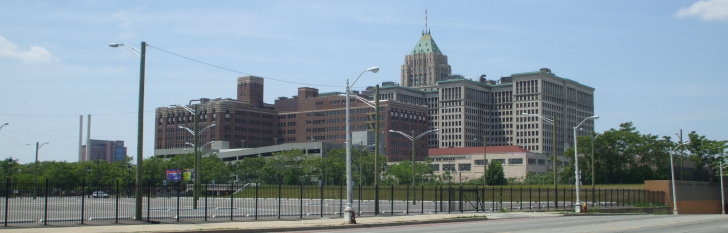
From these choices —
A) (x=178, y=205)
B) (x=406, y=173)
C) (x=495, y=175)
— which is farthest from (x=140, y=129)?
(x=406, y=173)

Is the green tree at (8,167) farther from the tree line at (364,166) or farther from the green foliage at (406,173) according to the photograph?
the green foliage at (406,173)

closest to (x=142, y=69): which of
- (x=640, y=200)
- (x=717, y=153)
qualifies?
(x=640, y=200)

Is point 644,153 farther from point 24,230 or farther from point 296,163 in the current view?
point 24,230

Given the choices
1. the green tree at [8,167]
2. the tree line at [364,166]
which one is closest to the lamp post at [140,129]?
the tree line at [364,166]

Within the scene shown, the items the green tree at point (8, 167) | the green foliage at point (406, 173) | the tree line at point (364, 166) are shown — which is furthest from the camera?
the green foliage at point (406, 173)

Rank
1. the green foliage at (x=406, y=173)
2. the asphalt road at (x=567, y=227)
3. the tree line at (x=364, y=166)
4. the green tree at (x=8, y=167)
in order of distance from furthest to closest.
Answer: the green foliage at (x=406, y=173) → the green tree at (x=8, y=167) → the tree line at (x=364, y=166) → the asphalt road at (x=567, y=227)

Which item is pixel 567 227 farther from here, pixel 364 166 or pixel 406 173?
pixel 406 173

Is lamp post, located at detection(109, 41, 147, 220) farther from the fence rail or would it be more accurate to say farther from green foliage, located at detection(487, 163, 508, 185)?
green foliage, located at detection(487, 163, 508, 185)

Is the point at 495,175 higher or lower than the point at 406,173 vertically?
lower

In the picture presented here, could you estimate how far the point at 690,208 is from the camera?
273 feet

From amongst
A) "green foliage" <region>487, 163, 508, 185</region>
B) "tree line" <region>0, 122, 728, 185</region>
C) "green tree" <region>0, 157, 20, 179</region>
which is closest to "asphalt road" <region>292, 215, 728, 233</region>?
"tree line" <region>0, 122, 728, 185</region>

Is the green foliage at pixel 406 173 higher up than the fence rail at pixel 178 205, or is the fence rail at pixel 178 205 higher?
the green foliage at pixel 406 173

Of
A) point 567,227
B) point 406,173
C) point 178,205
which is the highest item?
point 406,173

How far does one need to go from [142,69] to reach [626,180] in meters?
97.8
